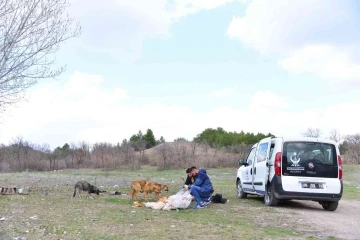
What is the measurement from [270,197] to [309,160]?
155 cm

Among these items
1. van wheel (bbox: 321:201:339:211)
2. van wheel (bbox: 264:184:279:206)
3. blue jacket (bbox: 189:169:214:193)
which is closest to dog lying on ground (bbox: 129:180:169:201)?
blue jacket (bbox: 189:169:214:193)

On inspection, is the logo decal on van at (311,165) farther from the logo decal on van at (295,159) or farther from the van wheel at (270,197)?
the van wheel at (270,197)

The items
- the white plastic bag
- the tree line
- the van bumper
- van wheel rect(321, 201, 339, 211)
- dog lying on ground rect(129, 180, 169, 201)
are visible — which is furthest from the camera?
the tree line

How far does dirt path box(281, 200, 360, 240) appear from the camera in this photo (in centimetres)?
892

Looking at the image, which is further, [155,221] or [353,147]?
[353,147]

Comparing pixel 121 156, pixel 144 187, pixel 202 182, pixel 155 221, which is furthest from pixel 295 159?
pixel 121 156

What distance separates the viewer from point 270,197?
12672 mm

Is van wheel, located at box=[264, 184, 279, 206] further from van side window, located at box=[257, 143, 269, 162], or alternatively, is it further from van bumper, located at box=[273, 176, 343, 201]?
van side window, located at box=[257, 143, 269, 162]

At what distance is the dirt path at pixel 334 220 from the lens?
892 cm

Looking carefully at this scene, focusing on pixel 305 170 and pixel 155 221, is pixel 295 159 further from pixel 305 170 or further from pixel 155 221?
pixel 155 221

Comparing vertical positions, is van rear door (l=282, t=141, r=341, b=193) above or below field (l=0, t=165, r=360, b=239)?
above

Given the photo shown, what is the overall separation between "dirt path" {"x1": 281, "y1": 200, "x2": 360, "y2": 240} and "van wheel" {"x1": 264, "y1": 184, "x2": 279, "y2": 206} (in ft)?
1.42

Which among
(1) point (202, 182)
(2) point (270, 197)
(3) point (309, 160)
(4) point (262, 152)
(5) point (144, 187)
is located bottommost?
(2) point (270, 197)

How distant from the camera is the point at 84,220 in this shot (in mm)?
9242
